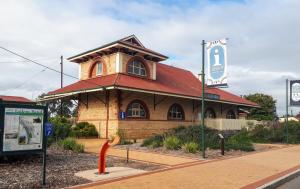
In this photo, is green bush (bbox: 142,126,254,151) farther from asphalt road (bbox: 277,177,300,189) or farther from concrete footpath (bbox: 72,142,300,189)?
asphalt road (bbox: 277,177,300,189)

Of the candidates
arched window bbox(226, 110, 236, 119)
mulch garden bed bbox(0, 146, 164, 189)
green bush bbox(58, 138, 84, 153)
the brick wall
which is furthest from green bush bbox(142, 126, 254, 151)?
arched window bbox(226, 110, 236, 119)

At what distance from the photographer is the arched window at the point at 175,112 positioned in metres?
32.5

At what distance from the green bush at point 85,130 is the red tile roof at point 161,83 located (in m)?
2.79

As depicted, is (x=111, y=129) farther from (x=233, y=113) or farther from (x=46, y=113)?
(x=233, y=113)

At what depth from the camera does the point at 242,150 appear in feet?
66.3

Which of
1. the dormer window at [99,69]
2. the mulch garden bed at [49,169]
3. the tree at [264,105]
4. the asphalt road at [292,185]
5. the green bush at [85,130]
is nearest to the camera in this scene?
the mulch garden bed at [49,169]

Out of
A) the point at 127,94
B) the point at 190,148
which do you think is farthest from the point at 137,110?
the point at 190,148

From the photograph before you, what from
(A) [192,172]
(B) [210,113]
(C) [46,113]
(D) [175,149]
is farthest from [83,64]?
(A) [192,172]

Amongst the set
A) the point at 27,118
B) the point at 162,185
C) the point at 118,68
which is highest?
the point at 118,68

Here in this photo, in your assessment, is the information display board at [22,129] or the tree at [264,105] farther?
the tree at [264,105]

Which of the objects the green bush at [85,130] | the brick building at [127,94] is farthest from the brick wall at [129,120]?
the green bush at [85,130]

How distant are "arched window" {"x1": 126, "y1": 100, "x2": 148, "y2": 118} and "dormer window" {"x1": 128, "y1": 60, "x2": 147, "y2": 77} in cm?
294

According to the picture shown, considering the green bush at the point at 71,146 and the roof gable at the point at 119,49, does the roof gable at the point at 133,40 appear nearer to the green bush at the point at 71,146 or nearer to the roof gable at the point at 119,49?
the roof gable at the point at 119,49

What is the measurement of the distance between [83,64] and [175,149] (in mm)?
17201
